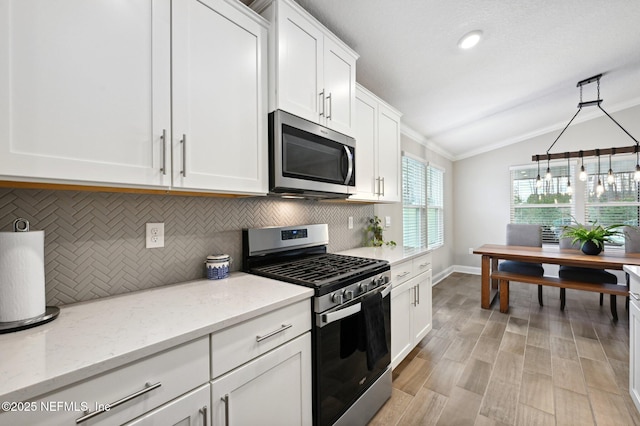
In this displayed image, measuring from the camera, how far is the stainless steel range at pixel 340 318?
130cm

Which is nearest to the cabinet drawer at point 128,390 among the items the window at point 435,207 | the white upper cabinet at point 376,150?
the white upper cabinet at point 376,150

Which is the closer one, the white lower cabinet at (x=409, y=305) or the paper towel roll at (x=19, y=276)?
the paper towel roll at (x=19, y=276)

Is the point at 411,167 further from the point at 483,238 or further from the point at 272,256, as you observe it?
the point at 272,256

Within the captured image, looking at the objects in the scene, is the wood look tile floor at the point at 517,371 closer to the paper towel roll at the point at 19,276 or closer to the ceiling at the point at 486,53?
the paper towel roll at the point at 19,276

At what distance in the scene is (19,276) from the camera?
2.82 ft

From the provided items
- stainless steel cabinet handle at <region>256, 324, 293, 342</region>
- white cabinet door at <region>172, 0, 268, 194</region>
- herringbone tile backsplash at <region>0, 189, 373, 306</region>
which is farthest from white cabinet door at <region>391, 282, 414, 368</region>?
white cabinet door at <region>172, 0, 268, 194</region>

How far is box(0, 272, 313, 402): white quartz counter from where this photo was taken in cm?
63

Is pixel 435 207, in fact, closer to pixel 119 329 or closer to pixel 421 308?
pixel 421 308

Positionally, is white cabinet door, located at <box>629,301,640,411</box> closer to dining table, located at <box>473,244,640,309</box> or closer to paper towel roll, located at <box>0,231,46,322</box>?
dining table, located at <box>473,244,640,309</box>

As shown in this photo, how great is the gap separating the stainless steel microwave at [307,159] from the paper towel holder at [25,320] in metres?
0.97

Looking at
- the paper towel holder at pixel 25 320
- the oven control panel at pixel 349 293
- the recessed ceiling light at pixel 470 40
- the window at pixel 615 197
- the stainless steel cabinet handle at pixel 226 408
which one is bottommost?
the stainless steel cabinet handle at pixel 226 408

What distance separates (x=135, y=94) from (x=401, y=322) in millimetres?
2187

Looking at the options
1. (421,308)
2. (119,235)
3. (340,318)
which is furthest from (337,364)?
(421,308)

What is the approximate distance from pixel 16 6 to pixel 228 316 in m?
1.14
